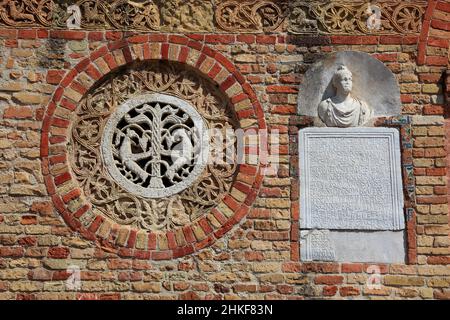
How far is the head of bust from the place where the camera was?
22.1 feet

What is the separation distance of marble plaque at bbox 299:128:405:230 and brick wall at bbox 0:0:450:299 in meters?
0.15

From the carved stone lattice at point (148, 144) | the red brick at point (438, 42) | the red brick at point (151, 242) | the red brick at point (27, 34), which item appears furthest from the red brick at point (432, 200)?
the red brick at point (27, 34)

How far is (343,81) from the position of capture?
266 inches

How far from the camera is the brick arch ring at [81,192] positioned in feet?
21.1

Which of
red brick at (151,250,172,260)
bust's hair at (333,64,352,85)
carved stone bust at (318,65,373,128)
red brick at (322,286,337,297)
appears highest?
bust's hair at (333,64,352,85)

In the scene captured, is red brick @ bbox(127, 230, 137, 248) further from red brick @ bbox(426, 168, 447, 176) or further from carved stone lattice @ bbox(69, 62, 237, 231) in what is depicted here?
red brick @ bbox(426, 168, 447, 176)

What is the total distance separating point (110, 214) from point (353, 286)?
87.8 inches

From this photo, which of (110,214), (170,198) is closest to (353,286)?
(170,198)

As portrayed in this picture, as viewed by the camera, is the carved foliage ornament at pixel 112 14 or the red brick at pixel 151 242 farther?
the carved foliage ornament at pixel 112 14

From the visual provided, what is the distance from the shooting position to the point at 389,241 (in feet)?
21.4

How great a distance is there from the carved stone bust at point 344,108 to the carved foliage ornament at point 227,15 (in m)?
0.48

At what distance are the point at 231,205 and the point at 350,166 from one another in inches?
45.0

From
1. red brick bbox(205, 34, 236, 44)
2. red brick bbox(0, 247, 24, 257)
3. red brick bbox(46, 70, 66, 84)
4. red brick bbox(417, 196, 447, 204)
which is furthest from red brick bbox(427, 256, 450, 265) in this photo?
red brick bbox(46, 70, 66, 84)

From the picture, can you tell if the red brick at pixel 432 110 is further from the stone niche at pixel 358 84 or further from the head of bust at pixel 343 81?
the head of bust at pixel 343 81
